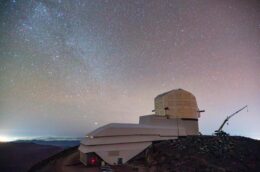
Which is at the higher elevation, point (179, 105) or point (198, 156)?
point (179, 105)

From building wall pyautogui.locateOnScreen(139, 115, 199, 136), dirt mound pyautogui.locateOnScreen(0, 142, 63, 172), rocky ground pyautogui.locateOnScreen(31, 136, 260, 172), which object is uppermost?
building wall pyautogui.locateOnScreen(139, 115, 199, 136)

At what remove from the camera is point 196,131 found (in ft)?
108

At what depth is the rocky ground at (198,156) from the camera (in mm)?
18922

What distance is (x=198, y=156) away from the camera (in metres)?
20.8

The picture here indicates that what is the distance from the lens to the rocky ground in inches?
745

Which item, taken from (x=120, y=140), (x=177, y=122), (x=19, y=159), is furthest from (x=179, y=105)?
(x=19, y=159)

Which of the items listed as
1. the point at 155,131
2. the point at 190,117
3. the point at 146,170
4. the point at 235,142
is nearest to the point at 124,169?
the point at 146,170

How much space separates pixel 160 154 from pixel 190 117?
37.4ft

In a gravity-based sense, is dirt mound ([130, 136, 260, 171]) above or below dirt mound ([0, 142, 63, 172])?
above

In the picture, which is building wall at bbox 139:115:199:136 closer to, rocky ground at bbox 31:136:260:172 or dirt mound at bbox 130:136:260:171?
dirt mound at bbox 130:136:260:171

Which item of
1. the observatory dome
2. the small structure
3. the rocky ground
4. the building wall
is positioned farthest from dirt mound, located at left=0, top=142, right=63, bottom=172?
the observatory dome

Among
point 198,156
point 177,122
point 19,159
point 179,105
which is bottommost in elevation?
point 19,159

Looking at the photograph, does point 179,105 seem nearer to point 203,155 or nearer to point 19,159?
point 203,155

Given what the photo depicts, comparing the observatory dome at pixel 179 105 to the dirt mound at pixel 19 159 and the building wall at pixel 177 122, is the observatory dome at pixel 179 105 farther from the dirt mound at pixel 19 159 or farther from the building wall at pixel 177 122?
the dirt mound at pixel 19 159
